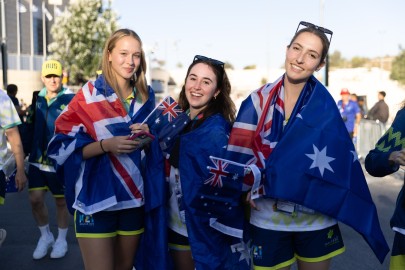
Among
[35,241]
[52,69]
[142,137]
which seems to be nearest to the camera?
[142,137]

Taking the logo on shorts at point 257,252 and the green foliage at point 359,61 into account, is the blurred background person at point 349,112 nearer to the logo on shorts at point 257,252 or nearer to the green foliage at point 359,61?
the logo on shorts at point 257,252

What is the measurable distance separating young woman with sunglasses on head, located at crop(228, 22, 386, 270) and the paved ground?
2.70 metres

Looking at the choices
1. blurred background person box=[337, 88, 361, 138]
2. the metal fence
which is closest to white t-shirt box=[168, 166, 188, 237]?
blurred background person box=[337, 88, 361, 138]

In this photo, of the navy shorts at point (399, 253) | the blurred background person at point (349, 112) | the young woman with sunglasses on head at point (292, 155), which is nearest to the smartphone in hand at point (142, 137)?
the young woman with sunglasses on head at point (292, 155)

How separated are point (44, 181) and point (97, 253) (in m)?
2.55

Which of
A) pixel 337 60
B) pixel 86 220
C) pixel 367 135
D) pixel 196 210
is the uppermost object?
pixel 196 210

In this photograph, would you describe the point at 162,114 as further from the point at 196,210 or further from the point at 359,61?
the point at 359,61

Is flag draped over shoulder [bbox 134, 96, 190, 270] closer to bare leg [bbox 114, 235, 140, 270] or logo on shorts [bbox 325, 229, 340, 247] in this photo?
bare leg [bbox 114, 235, 140, 270]

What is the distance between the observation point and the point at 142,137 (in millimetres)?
3443

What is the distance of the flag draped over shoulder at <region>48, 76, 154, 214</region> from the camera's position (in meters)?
3.54

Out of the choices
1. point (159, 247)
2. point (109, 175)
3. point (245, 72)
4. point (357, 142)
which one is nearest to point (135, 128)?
point (109, 175)

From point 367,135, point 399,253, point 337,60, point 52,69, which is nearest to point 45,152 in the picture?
point 52,69

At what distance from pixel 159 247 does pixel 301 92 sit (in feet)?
4.37

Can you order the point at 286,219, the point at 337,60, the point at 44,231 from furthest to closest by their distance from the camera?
1. the point at 337,60
2. the point at 44,231
3. the point at 286,219
